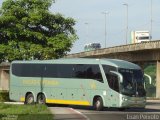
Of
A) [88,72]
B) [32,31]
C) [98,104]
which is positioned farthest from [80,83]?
[32,31]

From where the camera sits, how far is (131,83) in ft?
108

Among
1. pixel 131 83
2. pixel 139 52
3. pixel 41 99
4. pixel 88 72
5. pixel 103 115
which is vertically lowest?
pixel 103 115

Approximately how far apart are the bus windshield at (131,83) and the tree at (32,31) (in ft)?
47.7

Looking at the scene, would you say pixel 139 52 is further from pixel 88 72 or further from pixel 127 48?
pixel 88 72

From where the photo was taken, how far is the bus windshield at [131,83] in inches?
1293

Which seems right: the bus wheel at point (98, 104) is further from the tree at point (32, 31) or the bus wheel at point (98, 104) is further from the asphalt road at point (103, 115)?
the tree at point (32, 31)

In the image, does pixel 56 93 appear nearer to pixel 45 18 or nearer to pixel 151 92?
pixel 45 18

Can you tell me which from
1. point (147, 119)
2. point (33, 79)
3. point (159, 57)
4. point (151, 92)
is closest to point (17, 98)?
point (33, 79)

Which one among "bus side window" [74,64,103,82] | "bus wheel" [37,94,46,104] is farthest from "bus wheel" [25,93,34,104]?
"bus side window" [74,64,103,82]

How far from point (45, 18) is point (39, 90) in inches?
408

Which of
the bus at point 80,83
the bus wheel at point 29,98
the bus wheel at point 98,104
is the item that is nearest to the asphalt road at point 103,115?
the bus at point 80,83

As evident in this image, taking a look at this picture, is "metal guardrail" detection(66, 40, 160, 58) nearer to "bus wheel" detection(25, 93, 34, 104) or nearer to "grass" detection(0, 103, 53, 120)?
"bus wheel" detection(25, 93, 34, 104)

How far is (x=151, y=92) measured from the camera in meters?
129

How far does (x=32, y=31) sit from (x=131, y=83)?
17.1 metres
